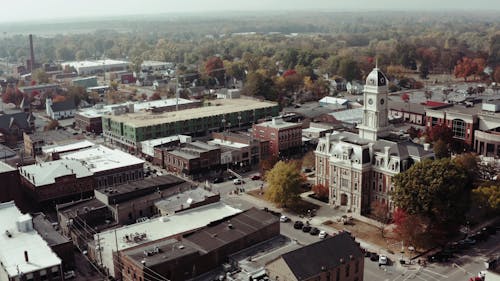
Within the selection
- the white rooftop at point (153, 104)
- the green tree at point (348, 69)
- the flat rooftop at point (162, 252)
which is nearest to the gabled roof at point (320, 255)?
the flat rooftop at point (162, 252)

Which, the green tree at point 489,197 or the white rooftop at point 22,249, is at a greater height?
the white rooftop at point 22,249

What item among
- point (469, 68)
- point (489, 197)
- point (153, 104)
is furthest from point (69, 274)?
point (469, 68)

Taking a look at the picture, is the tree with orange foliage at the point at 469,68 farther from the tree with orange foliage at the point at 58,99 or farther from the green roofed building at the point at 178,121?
the tree with orange foliage at the point at 58,99

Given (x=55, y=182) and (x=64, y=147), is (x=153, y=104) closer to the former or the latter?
(x=64, y=147)

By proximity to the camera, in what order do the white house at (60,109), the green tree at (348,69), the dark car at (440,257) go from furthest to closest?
the green tree at (348,69), the white house at (60,109), the dark car at (440,257)

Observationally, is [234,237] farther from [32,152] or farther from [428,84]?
[428,84]

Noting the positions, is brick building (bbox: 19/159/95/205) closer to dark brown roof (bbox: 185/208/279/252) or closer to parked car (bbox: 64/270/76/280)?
parked car (bbox: 64/270/76/280)
